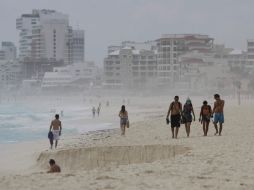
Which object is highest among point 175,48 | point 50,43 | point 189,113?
point 50,43

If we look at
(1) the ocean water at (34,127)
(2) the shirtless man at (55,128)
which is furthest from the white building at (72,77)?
(2) the shirtless man at (55,128)

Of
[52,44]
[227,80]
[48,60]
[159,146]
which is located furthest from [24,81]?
[159,146]

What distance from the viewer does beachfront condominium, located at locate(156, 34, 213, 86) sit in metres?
109

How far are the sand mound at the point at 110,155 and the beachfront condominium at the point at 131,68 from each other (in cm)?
10163

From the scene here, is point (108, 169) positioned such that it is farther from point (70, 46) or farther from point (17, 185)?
point (70, 46)

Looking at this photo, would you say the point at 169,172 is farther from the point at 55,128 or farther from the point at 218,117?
the point at 55,128

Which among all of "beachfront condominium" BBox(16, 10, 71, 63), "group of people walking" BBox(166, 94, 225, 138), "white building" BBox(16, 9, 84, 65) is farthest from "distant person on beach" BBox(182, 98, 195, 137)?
"beachfront condominium" BBox(16, 10, 71, 63)

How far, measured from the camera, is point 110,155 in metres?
14.0

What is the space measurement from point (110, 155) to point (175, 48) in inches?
3811

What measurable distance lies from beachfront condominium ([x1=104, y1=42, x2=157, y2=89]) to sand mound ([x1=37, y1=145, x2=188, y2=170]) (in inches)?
4001

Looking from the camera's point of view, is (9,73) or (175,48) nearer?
(175,48)

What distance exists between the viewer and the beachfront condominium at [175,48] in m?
109

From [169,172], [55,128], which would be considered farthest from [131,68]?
[169,172]

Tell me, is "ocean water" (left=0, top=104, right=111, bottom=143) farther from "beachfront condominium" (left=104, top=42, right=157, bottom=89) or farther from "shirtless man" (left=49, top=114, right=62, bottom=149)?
"beachfront condominium" (left=104, top=42, right=157, bottom=89)
